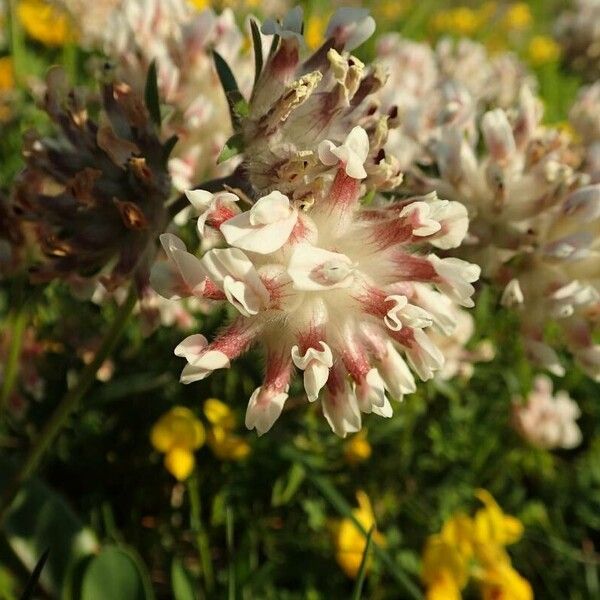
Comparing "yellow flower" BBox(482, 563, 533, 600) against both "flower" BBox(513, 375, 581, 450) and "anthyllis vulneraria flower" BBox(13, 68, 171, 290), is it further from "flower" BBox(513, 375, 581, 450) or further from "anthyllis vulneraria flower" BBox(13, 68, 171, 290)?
"anthyllis vulneraria flower" BBox(13, 68, 171, 290)

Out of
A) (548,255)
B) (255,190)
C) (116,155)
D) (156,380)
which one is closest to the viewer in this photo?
(255,190)

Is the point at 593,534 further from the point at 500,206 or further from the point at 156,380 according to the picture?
the point at 156,380

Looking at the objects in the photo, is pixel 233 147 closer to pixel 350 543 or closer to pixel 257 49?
pixel 257 49

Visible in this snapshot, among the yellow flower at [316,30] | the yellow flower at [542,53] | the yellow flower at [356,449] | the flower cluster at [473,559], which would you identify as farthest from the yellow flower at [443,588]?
the yellow flower at [542,53]

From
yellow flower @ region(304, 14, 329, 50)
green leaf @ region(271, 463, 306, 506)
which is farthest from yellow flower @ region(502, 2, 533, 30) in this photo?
green leaf @ region(271, 463, 306, 506)

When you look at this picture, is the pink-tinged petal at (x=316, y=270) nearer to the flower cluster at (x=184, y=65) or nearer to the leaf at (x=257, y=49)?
the leaf at (x=257, y=49)

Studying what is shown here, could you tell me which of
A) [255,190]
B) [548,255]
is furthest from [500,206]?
[255,190]
